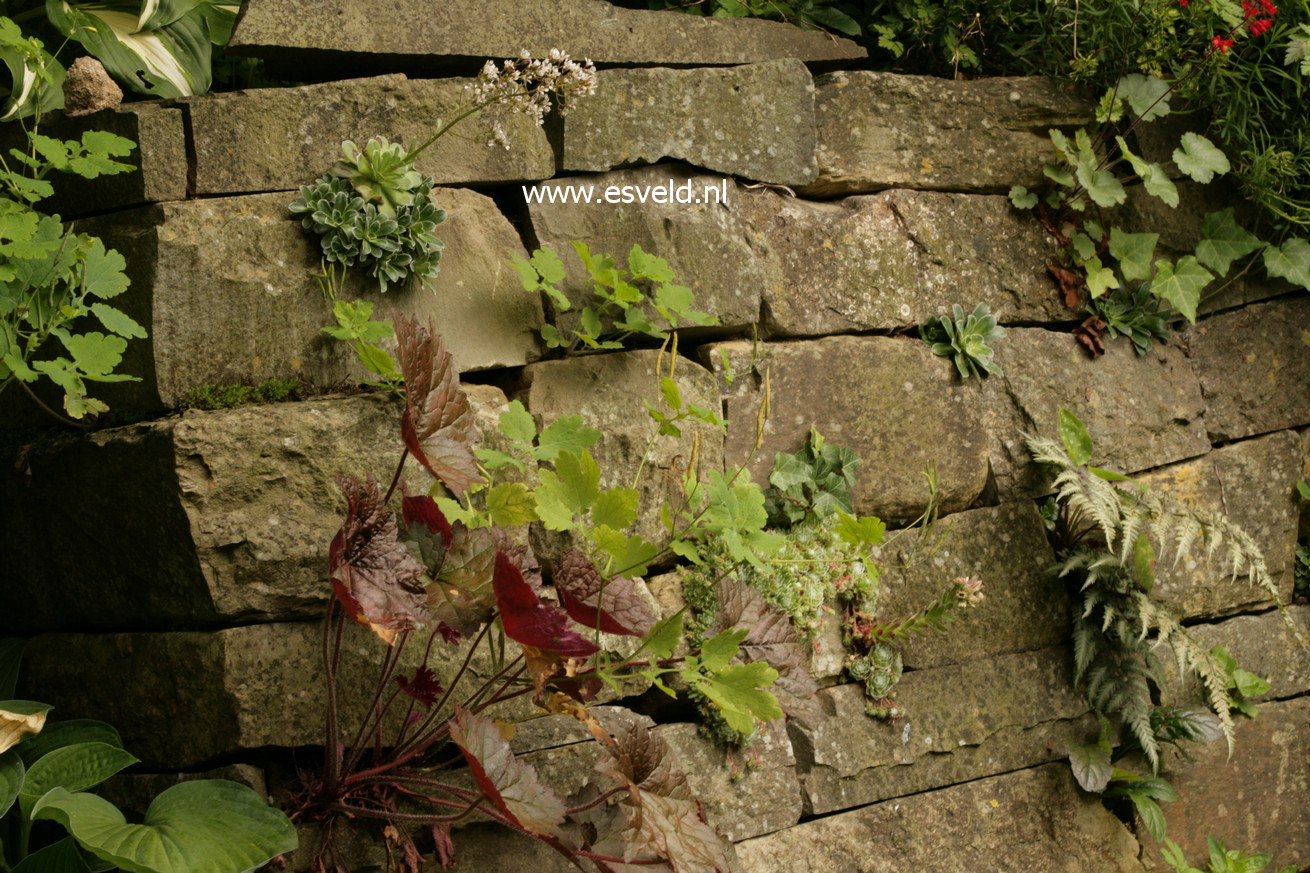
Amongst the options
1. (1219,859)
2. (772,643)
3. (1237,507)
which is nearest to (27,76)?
(772,643)

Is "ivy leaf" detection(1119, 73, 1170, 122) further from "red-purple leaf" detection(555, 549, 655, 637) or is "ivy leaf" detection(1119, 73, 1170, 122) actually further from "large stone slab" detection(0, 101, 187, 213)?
"large stone slab" detection(0, 101, 187, 213)

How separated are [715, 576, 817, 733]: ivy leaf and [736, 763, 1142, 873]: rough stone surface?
52 centimetres

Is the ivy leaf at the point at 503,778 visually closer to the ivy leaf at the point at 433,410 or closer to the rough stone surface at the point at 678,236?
the ivy leaf at the point at 433,410

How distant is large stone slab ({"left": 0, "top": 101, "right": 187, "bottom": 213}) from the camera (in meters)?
2.70

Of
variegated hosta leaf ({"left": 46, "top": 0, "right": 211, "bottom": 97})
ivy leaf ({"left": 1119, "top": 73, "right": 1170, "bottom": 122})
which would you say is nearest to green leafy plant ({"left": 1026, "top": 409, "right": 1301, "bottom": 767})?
ivy leaf ({"left": 1119, "top": 73, "right": 1170, "bottom": 122})

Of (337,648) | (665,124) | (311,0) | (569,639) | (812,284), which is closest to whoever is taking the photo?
(569,639)

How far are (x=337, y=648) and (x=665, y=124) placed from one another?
1.72 meters

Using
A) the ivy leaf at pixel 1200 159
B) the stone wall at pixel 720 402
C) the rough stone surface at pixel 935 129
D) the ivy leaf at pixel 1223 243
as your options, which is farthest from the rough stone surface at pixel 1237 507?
the rough stone surface at pixel 935 129

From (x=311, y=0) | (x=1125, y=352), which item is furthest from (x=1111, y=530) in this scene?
(x=311, y=0)

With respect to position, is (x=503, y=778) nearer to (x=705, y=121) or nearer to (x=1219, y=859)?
(x=705, y=121)

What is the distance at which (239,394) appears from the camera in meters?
2.70

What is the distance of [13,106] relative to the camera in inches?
107

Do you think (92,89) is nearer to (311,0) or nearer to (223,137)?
(223,137)

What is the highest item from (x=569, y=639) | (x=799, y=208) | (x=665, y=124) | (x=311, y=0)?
(x=311, y=0)
